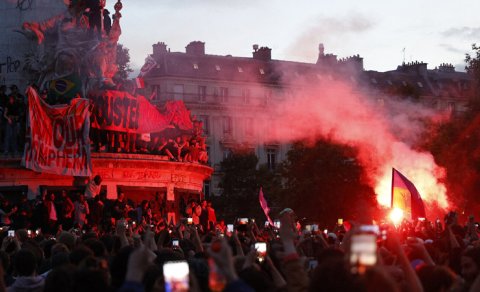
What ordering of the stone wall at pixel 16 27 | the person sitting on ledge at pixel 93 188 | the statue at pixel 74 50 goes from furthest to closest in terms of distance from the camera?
the stone wall at pixel 16 27, the statue at pixel 74 50, the person sitting on ledge at pixel 93 188

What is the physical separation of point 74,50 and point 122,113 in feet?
9.84

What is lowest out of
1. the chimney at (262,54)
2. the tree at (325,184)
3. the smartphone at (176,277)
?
the smartphone at (176,277)

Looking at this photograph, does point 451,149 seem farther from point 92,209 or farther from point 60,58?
point 92,209

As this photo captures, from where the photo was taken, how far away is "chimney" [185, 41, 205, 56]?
338ft

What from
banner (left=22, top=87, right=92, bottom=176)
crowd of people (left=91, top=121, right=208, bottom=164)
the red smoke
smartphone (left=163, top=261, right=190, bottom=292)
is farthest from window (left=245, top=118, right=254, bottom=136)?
smartphone (left=163, top=261, right=190, bottom=292)

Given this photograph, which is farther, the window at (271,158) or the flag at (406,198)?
the window at (271,158)

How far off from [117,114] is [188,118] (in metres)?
5.00

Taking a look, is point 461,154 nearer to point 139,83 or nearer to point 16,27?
point 139,83

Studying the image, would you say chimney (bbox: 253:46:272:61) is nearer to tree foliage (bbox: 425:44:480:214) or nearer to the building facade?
the building facade

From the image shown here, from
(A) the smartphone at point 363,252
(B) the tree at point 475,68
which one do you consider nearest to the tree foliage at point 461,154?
(B) the tree at point 475,68

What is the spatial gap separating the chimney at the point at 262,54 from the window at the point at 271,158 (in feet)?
26.1

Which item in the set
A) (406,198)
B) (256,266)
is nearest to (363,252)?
(256,266)

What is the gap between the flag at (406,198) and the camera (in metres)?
27.7

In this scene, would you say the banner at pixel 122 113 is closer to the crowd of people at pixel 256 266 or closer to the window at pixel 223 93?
the crowd of people at pixel 256 266
